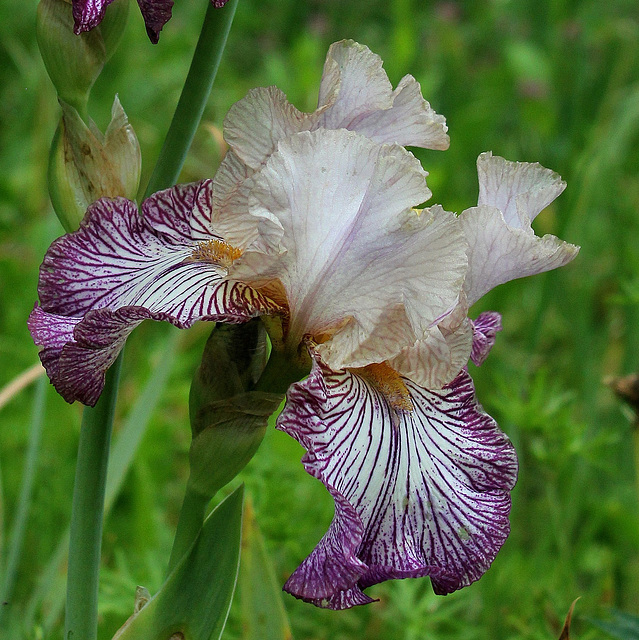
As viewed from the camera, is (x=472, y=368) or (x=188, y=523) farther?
(x=472, y=368)

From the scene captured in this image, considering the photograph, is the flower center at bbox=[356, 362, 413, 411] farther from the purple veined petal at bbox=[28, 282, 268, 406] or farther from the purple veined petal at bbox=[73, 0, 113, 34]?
the purple veined petal at bbox=[73, 0, 113, 34]

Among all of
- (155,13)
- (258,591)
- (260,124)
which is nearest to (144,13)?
(155,13)

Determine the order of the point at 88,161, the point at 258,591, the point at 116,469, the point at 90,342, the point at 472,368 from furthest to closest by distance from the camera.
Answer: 1. the point at 472,368
2. the point at 116,469
3. the point at 258,591
4. the point at 88,161
5. the point at 90,342

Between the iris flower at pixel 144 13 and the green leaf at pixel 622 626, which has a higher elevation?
the iris flower at pixel 144 13

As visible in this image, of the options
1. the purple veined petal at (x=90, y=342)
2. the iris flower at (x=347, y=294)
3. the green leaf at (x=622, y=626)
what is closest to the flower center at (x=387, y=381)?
the iris flower at (x=347, y=294)

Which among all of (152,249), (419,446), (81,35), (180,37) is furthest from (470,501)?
(180,37)

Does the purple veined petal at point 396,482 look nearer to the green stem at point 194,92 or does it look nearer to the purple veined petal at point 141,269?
the purple veined petal at point 141,269

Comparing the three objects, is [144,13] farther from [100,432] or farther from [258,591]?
[258,591]

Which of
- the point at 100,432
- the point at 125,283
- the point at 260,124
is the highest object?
the point at 260,124
